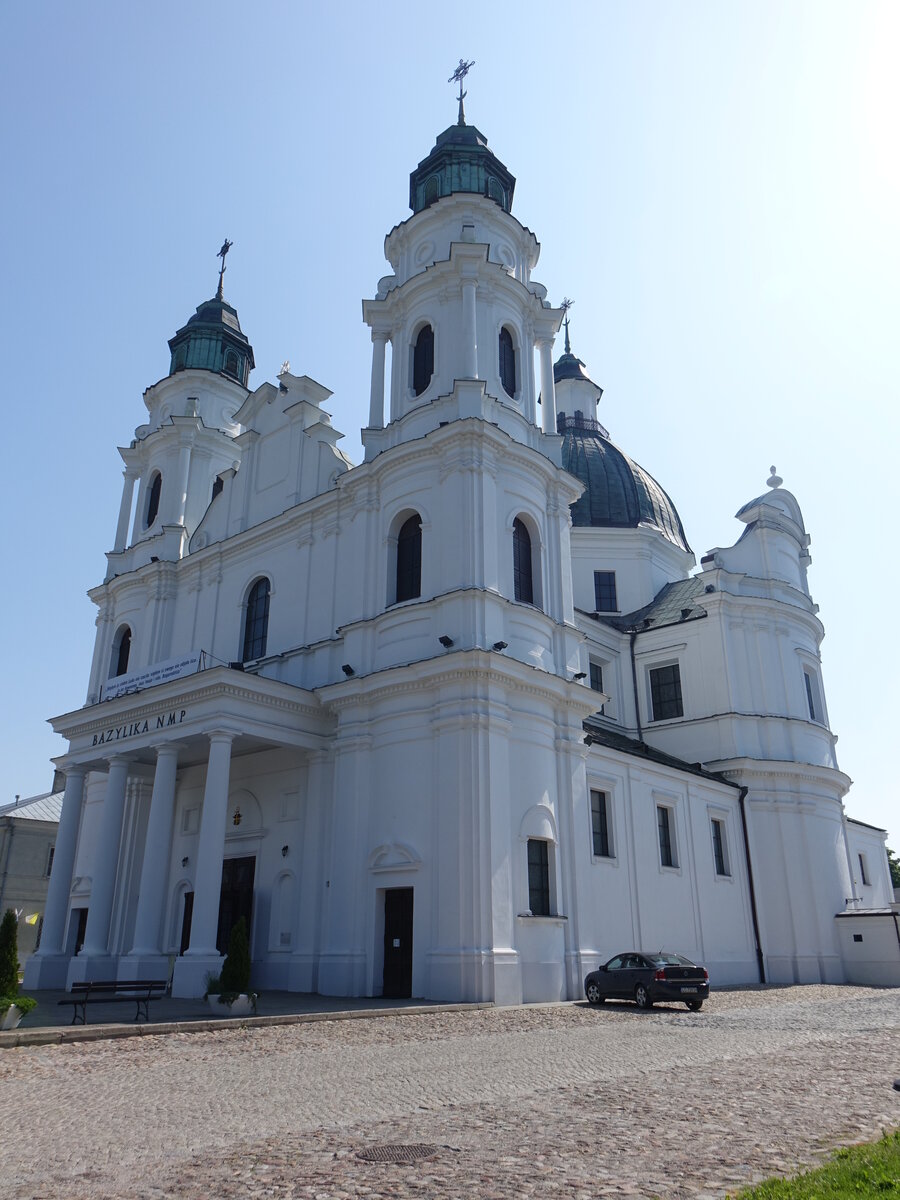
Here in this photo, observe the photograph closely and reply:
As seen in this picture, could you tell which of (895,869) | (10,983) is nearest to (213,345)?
(10,983)

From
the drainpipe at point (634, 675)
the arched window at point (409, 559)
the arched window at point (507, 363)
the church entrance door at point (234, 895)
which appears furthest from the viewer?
the drainpipe at point (634, 675)

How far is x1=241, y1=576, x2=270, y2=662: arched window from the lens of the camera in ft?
91.0

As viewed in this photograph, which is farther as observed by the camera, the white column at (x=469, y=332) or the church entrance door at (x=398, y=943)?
the white column at (x=469, y=332)

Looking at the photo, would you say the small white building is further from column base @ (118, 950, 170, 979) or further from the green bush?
the green bush

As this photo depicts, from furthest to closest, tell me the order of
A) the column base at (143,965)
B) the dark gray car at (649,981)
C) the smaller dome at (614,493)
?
the smaller dome at (614,493), the column base at (143,965), the dark gray car at (649,981)

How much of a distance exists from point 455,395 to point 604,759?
424 inches

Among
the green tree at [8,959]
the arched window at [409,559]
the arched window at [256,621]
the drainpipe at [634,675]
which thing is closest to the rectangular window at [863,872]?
the drainpipe at [634,675]

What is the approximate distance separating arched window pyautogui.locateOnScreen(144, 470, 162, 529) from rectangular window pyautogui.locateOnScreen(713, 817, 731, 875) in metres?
22.8

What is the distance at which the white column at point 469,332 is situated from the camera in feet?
82.1

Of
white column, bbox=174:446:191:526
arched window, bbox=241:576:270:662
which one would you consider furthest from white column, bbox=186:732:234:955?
white column, bbox=174:446:191:526

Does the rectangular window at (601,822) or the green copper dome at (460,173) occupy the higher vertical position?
the green copper dome at (460,173)

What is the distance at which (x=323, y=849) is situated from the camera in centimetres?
2292

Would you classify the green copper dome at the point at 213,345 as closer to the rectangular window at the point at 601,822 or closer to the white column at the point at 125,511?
the white column at the point at 125,511

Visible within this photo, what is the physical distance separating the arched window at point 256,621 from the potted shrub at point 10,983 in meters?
12.8
